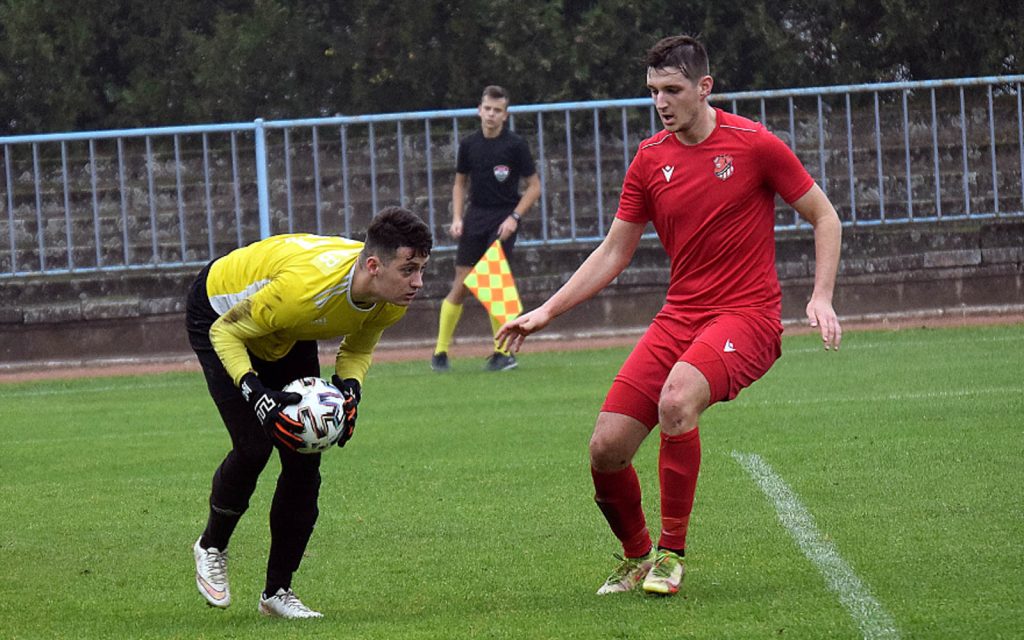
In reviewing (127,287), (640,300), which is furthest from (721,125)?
(127,287)

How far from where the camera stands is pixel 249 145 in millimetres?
16969

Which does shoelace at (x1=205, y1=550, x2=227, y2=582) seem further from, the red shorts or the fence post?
the fence post

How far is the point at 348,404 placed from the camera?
19.3 ft

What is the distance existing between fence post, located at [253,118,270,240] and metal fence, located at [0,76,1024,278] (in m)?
0.02

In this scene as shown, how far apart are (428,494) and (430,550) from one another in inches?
54.6

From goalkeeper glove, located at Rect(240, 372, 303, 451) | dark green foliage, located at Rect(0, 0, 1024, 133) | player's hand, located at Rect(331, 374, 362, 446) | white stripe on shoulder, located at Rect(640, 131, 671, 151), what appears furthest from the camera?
dark green foliage, located at Rect(0, 0, 1024, 133)

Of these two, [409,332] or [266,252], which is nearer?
[266,252]

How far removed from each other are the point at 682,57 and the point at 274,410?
1959mm

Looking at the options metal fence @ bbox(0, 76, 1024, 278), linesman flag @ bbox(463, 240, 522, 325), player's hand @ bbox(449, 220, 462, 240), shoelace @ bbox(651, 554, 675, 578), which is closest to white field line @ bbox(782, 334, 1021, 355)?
metal fence @ bbox(0, 76, 1024, 278)

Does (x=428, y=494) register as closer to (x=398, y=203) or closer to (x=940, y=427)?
(x=940, y=427)

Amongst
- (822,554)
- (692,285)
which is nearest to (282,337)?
(692,285)

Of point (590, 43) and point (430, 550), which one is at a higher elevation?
point (590, 43)

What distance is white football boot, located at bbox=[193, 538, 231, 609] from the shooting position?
610 centimetres

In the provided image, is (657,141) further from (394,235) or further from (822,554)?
(822,554)
